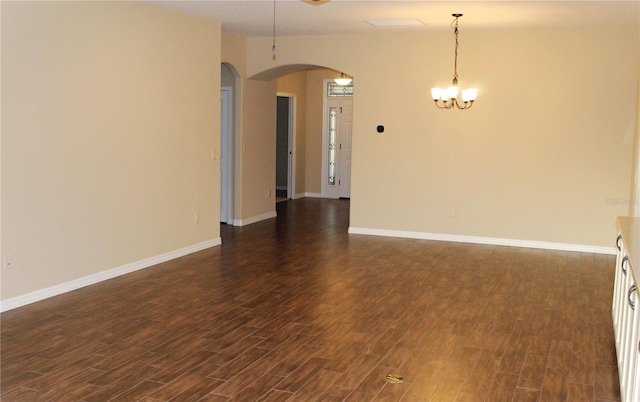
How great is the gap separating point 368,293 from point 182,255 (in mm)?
2463

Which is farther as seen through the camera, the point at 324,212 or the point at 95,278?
the point at 324,212

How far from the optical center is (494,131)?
7.93m

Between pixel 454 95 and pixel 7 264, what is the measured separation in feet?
17.0

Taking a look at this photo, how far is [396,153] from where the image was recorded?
848 centimetres

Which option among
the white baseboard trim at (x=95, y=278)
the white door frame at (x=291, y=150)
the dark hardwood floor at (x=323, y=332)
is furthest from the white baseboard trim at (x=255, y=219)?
the white door frame at (x=291, y=150)

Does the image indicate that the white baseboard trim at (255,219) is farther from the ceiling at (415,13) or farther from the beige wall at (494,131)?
the ceiling at (415,13)

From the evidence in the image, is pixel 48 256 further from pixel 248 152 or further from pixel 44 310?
pixel 248 152

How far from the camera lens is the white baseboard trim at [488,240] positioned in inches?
301

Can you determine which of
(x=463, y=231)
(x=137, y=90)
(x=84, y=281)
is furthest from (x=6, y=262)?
(x=463, y=231)

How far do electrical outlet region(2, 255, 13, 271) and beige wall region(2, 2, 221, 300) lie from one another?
0.13ft

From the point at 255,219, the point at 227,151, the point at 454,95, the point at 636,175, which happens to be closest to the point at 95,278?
the point at 227,151

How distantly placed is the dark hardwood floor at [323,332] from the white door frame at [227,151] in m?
2.16

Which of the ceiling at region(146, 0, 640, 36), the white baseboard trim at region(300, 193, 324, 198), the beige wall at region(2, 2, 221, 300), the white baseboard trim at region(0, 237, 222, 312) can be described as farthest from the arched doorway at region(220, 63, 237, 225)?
the white baseboard trim at region(300, 193, 324, 198)

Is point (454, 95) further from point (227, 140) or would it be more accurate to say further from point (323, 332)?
point (323, 332)
